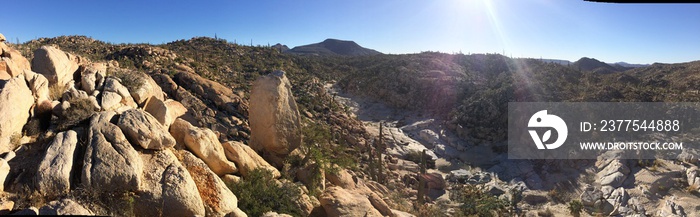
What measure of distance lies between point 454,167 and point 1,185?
64.5ft

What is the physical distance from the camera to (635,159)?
18.2m

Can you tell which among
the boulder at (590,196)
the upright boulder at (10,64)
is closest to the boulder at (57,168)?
the upright boulder at (10,64)

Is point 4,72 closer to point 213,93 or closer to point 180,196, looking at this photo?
point 180,196

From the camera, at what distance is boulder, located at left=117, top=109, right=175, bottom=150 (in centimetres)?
633

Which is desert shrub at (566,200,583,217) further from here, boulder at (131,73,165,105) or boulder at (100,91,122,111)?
boulder at (100,91,122,111)

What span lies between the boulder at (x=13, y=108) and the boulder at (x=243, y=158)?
3.88 meters

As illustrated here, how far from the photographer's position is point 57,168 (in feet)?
16.9

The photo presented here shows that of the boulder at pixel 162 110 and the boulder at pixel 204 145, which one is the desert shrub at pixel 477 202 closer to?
the boulder at pixel 204 145

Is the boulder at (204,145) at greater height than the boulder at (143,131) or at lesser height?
lesser

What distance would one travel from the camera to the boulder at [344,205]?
8.08 metres

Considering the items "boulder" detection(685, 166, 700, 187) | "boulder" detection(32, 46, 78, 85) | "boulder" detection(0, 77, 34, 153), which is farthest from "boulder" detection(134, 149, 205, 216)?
"boulder" detection(685, 166, 700, 187)

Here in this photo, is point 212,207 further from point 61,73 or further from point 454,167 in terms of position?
point 454,167

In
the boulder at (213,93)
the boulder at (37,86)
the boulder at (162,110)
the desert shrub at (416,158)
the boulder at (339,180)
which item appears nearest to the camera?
the boulder at (37,86)

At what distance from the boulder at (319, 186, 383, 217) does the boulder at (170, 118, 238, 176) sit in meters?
2.38
